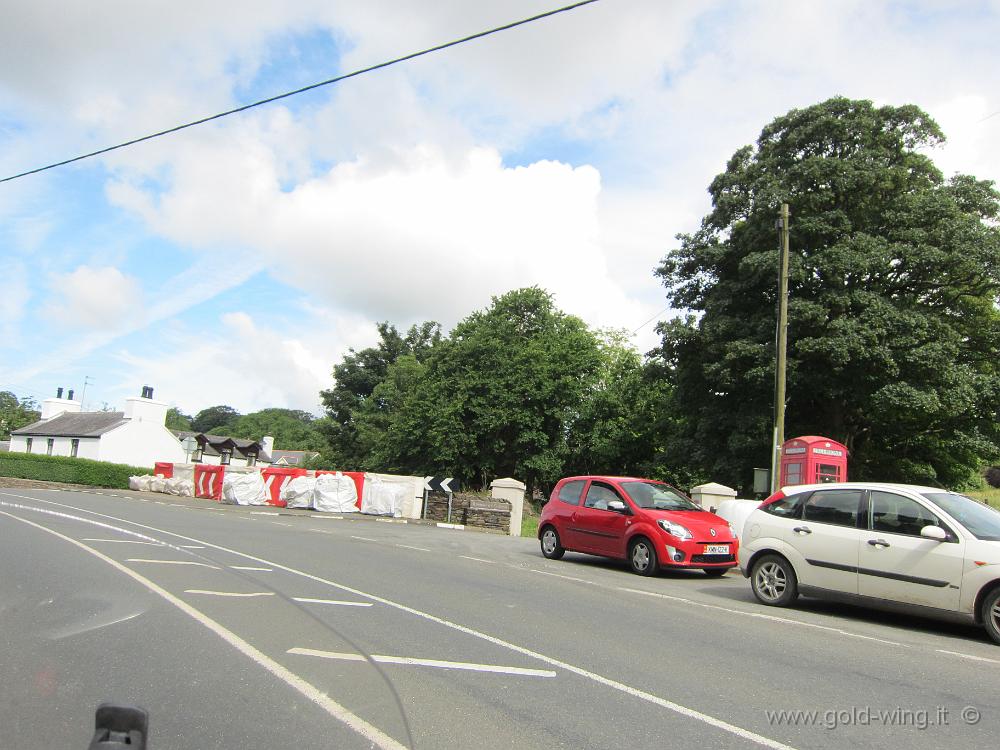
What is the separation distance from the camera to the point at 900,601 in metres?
8.03

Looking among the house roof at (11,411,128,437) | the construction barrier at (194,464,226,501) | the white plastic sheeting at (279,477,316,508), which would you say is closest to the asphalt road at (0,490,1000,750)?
the white plastic sheeting at (279,477,316,508)

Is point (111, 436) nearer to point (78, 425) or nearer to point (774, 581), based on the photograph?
point (78, 425)

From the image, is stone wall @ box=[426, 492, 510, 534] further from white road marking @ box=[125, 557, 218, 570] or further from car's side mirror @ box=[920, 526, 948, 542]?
car's side mirror @ box=[920, 526, 948, 542]

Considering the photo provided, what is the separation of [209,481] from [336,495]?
9611mm

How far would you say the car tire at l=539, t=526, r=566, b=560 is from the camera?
1421 centimetres

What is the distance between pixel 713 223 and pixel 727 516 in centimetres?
1822

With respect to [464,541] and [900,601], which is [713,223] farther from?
[900,601]

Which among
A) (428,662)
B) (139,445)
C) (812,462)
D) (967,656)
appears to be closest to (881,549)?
(967,656)

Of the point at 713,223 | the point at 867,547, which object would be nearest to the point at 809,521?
the point at 867,547

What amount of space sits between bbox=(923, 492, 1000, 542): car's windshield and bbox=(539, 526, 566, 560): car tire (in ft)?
23.6

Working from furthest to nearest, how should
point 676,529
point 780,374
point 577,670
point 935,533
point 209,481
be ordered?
point 209,481
point 780,374
point 676,529
point 935,533
point 577,670

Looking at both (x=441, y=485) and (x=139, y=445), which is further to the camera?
(x=139, y=445)

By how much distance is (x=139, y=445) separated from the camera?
204ft

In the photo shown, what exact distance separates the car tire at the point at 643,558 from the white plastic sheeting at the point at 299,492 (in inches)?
789
